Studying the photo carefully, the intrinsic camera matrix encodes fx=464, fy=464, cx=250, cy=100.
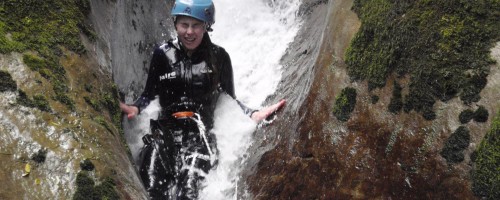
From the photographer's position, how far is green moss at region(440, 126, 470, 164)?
451 centimetres

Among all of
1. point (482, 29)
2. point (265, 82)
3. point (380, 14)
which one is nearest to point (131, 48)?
point (265, 82)

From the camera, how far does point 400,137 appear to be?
16.5ft

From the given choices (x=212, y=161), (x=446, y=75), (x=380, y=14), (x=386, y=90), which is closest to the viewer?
(x=446, y=75)

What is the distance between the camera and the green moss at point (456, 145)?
14.8 feet

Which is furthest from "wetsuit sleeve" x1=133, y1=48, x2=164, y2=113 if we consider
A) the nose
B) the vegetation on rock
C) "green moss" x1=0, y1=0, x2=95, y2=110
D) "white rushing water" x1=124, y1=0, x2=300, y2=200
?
"green moss" x1=0, y1=0, x2=95, y2=110

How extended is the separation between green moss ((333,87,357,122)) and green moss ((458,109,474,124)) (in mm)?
1344

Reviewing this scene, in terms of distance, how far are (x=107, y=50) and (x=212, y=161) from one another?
213cm

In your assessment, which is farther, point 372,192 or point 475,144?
point 372,192

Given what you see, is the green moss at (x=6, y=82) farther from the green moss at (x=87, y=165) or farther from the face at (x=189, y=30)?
the face at (x=189, y=30)

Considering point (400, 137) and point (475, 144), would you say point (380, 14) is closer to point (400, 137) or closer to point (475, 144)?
point (400, 137)

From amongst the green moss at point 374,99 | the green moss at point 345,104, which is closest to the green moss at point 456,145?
the green moss at point 374,99

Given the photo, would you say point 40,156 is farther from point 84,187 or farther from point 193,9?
point 193,9

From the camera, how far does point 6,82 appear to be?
446 centimetres

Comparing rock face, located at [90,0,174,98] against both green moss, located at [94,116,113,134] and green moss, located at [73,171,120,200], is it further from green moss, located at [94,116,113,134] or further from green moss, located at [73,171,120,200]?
green moss, located at [73,171,120,200]
